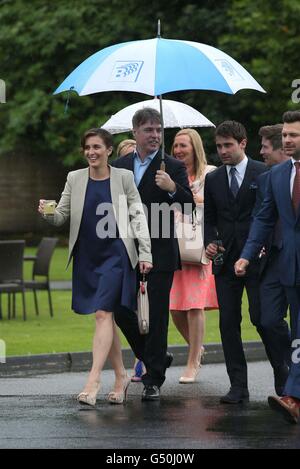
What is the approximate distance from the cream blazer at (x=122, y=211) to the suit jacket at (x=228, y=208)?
57 centimetres

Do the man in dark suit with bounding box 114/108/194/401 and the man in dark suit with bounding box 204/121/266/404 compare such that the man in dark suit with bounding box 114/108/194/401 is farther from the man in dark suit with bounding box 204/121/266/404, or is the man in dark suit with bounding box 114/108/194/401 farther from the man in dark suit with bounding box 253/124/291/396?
the man in dark suit with bounding box 253/124/291/396

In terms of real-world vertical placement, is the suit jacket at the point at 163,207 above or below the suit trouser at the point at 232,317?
above

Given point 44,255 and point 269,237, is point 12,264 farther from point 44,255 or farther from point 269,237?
point 269,237

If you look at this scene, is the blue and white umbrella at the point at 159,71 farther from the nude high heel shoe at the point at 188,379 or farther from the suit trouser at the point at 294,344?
the nude high heel shoe at the point at 188,379

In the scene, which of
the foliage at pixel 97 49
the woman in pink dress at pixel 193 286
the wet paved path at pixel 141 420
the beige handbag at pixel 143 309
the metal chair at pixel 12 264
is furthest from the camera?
the foliage at pixel 97 49

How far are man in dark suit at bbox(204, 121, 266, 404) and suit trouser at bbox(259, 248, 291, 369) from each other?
26 cm

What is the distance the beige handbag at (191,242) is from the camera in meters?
11.6

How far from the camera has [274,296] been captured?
9.58 m

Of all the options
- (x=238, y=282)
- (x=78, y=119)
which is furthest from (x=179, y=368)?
(x=78, y=119)

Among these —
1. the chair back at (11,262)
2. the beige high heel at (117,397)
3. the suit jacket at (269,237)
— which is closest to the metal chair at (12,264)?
the chair back at (11,262)

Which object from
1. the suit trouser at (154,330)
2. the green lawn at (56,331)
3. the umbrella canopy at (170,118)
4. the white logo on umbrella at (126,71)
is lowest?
the green lawn at (56,331)

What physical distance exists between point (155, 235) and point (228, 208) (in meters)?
0.59

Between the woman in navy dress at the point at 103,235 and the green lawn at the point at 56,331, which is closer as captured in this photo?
the woman in navy dress at the point at 103,235

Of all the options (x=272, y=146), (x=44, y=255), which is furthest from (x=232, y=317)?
(x=44, y=255)
